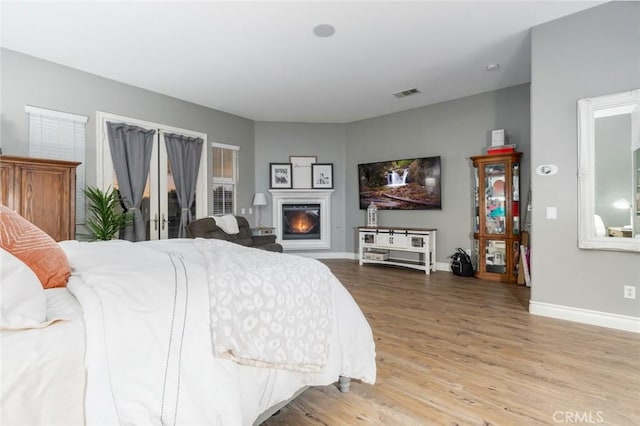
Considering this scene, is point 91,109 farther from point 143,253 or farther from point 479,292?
point 479,292

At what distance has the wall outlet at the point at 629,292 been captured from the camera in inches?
106

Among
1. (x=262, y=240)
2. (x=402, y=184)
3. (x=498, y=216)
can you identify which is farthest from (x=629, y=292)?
(x=262, y=240)

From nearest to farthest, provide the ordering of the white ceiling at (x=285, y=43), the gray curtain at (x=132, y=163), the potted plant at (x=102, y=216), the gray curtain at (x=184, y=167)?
the white ceiling at (x=285, y=43) → the potted plant at (x=102, y=216) → the gray curtain at (x=132, y=163) → the gray curtain at (x=184, y=167)

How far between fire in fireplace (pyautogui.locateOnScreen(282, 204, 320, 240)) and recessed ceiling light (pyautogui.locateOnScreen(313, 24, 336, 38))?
3845mm

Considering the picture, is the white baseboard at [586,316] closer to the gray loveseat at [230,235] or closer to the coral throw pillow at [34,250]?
the gray loveseat at [230,235]

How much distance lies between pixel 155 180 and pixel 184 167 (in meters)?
0.52

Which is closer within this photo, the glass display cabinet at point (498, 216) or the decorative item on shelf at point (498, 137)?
the glass display cabinet at point (498, 216)

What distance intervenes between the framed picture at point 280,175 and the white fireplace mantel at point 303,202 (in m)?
0.13

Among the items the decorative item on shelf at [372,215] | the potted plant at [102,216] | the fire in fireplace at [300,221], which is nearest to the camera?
the potted plant at [102,216]

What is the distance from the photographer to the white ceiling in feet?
9.23

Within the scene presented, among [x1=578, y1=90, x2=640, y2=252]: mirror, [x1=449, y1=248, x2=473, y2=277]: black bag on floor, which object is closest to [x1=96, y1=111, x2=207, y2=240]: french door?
[x1=449, y1=248, x2=473, y2=277]: black bag on floor

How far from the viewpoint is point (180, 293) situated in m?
1.14

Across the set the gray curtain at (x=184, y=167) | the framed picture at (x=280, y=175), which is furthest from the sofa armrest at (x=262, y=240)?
the framed picture at (x=280, y=175)

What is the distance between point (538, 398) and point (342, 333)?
1205mm
